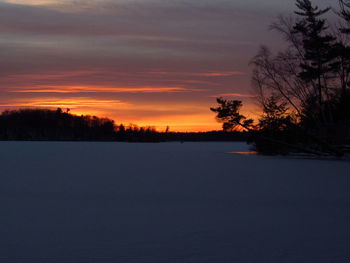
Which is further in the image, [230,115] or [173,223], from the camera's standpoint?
[230,115]

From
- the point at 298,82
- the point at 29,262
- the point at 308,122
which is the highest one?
the point at 298,82

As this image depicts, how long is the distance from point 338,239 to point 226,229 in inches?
68.1

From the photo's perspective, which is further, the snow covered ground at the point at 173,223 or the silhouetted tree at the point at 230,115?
the silhouetted tree at the point at 230,115

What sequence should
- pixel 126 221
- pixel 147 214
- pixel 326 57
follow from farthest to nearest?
pixel 326 57, pixel 147 214, pixel 126 221

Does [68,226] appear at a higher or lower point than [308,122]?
lower

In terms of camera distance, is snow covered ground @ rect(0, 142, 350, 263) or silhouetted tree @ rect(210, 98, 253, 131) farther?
silhouetted tree @ rect(210, 98, 253, 131)

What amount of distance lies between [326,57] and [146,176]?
68.3 feet

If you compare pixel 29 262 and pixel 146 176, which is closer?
pixel 29 262

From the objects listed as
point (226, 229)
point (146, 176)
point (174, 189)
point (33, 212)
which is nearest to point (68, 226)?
point (33, 212)

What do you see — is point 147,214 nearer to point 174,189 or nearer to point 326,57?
point 174,189

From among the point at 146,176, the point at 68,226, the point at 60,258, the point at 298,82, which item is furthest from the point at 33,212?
the point at 298,82

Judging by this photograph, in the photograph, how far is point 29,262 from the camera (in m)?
5.65

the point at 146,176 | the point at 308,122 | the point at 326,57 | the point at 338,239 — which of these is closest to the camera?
the point at 338,239

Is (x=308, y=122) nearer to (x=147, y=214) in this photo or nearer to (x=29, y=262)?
(x=147, y=214)
